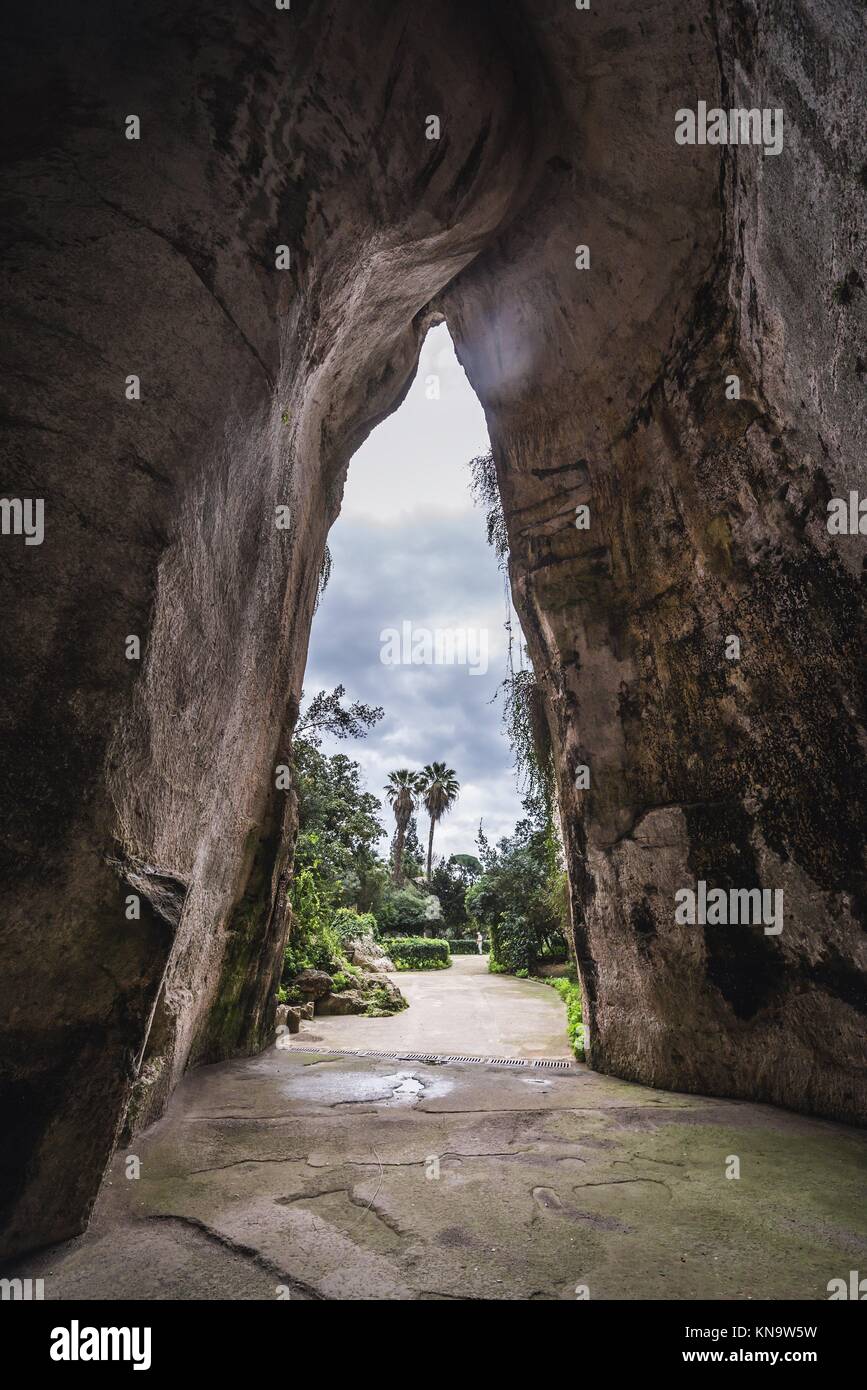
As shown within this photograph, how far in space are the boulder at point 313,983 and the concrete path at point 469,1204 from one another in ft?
19.8

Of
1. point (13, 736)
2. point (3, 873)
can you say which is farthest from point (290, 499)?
point (3, 873)

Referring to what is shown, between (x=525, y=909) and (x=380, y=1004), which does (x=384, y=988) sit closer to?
(x=380, y=1004)

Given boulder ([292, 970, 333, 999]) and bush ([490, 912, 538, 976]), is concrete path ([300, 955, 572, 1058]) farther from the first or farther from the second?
bush ([490, 912, 538, 976])

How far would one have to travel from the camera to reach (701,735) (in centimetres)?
482

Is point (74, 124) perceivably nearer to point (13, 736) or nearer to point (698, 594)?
point (13, 736)

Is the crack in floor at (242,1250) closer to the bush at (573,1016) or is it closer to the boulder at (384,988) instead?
the bush at (573,1016)

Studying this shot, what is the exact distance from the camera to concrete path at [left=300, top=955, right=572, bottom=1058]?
275 inches

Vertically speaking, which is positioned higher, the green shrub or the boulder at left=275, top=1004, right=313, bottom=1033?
the boulder at left=275, top=1004, right=313, bottom=1033

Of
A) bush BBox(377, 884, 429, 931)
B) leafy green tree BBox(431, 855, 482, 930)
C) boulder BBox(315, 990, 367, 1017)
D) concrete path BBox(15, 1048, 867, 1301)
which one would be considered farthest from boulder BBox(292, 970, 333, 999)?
leafy green tree BBox(431, 855, 482, 930)

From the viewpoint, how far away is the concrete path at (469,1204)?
194cm

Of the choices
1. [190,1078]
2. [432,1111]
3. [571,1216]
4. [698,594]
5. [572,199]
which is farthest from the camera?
[572,199]

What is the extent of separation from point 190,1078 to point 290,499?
456 centimetres

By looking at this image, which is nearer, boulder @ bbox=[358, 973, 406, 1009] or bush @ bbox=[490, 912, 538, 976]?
boulder @ bbox=[358, 973, 406, 1009]

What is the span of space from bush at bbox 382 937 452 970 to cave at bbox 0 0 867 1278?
57.4 feet
